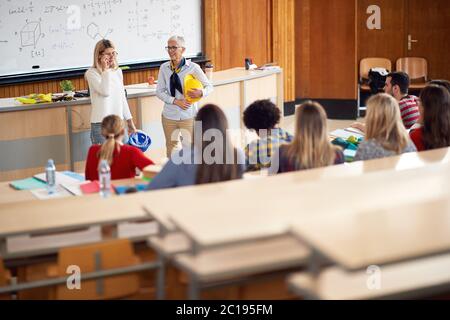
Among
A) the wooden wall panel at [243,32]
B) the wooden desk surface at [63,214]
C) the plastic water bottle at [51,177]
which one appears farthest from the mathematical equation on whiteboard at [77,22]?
the wooden desk surface at [63,214]

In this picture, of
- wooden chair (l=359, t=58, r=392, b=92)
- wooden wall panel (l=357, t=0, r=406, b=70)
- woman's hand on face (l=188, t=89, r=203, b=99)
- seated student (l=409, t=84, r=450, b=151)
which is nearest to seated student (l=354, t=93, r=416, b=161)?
seated student (l=409, t=84, r=450, b=151)

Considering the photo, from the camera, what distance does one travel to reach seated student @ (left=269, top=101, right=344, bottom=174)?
5.02m

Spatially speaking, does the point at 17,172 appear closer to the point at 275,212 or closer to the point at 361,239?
the point at 275,212

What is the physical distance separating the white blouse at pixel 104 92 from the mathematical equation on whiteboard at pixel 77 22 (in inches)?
80.3

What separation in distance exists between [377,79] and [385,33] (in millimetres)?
1195

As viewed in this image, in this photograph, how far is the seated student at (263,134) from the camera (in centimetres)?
555

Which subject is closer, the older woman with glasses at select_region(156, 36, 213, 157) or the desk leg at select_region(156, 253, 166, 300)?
the desk leg at select_region(156, 253, 166, 300)

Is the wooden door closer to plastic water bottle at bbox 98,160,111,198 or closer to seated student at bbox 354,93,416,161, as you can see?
seated student at bbox 354,93,416,161

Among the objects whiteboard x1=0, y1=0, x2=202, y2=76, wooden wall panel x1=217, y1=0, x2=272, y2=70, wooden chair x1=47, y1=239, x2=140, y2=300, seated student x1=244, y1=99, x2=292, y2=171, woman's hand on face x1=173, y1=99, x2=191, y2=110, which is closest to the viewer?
wooden chair x1=47, y1=239, x2=140, y2=300

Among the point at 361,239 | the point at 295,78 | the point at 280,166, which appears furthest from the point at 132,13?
the point at 361,239

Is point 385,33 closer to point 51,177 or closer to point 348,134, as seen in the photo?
point 348,134

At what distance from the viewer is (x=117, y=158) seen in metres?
5.54

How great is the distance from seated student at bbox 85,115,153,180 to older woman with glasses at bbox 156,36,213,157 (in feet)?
6.67

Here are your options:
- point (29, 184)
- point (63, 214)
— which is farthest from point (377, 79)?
point (63, 214)
